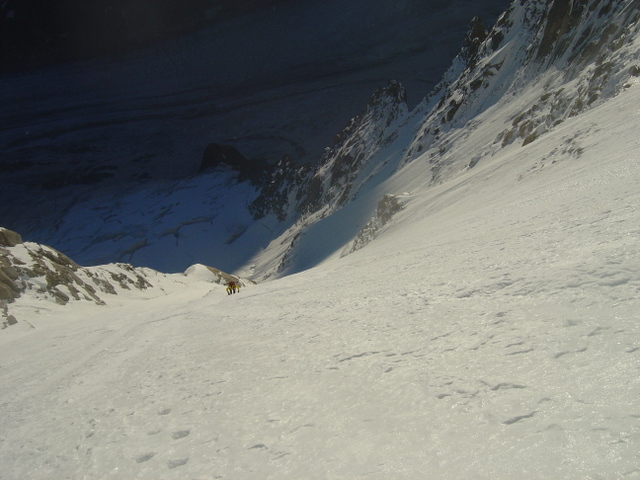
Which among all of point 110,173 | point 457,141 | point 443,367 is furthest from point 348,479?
point 110,173

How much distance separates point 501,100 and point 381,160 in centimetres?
1652

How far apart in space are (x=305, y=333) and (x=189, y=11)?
104448 mm

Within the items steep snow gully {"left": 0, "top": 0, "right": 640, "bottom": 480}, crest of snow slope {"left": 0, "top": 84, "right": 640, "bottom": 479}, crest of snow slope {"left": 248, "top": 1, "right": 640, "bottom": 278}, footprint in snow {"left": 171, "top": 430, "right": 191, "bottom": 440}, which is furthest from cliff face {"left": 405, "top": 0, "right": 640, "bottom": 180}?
footprint in snow {"left": 171, "top": 430, "right": 191, "bottom": 440}

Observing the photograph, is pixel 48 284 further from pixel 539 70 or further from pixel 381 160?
pixel 381 160

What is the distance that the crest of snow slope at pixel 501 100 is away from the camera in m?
17.8

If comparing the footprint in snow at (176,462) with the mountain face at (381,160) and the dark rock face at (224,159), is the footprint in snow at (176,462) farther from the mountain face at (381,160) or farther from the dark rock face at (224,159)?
the dark rock face at (224,159)

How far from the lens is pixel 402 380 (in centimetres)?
362

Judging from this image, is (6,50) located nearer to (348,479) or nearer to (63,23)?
(63,23)

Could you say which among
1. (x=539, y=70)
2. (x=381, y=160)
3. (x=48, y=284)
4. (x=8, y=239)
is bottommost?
(x=48, y=284)

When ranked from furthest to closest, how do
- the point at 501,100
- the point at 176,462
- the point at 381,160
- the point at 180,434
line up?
the point at 381,160 < the point at 501,100 < the point at 180,434 < the point at 176,462

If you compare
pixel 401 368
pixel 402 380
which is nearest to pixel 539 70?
pixel 401 368

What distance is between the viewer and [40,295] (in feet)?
51.4

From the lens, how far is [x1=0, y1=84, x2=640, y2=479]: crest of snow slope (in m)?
2.77

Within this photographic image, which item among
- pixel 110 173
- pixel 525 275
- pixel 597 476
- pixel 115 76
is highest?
pixel 115 76
